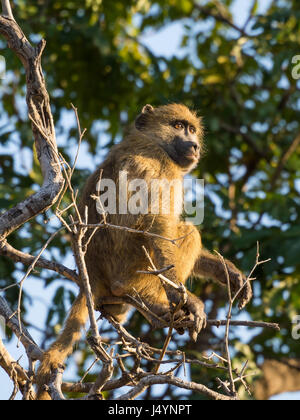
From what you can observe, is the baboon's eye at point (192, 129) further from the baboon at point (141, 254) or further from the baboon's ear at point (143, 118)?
the baboon at point (141, 254)

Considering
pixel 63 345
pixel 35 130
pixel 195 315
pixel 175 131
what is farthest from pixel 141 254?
pixel 175 131

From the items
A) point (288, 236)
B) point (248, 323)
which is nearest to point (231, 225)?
point (288, 236)

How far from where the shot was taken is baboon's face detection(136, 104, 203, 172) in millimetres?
6473

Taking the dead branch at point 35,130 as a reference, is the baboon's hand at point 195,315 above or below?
below

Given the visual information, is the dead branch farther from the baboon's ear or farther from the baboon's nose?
the baboon's ear

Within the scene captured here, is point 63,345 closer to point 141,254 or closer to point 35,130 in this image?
point 141,254

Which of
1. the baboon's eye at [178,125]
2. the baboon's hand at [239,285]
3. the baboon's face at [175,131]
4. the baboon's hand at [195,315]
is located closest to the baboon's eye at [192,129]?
the baboon's face at [175,131]

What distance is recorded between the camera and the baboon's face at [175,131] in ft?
21.2

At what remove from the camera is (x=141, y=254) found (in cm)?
551

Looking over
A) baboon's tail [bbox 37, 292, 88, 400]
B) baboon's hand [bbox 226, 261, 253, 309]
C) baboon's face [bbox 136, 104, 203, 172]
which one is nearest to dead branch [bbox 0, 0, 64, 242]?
baboon's tail [bbox 37, 292, 88, 400]

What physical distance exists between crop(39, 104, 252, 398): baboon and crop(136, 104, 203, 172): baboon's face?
10cm

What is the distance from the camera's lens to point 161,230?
5301mm
